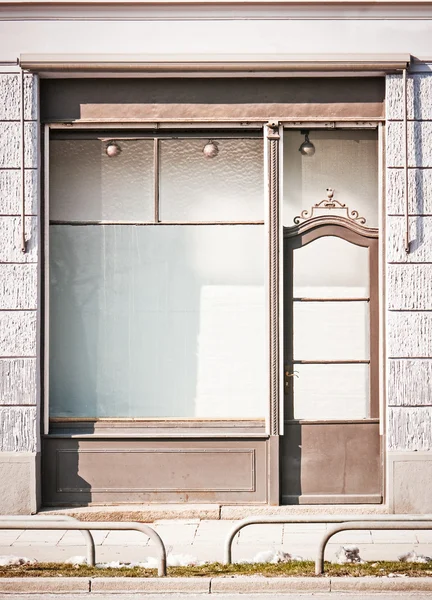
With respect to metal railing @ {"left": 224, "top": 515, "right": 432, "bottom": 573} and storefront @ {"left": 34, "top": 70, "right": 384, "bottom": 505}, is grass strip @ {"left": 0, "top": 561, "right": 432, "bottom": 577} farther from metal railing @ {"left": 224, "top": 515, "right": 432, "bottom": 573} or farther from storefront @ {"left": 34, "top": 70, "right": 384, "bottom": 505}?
storefront @ {"left": 34, "top": 70, "right": 384, "bottom": 505}

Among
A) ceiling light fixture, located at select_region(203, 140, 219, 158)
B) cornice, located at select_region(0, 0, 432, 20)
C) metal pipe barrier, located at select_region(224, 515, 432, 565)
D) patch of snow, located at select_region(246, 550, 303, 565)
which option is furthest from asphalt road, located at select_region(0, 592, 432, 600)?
cornice, located at select_region(0, 0, 432, 20)

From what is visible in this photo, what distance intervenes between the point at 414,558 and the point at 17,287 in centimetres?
506

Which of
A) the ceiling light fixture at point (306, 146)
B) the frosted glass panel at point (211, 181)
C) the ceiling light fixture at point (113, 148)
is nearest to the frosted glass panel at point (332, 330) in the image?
the frosted glass panel at point (211, 181)

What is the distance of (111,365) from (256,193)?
2.54 meters

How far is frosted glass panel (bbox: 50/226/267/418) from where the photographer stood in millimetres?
11344

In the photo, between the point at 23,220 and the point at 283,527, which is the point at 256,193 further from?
the point at 283,527

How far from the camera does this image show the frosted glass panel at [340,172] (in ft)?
37.3

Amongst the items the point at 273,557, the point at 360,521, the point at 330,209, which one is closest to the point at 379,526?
the point at 360,521

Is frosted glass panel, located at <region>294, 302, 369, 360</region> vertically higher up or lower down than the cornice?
lower down

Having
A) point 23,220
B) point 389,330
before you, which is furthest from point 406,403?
point 23,220

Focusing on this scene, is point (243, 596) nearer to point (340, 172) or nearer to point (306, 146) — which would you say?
point (340, 172)

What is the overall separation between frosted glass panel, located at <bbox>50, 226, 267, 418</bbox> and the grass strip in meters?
2.91

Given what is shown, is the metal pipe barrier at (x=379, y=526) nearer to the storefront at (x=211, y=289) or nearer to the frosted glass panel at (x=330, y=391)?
the storefront at (x=211, y=289)

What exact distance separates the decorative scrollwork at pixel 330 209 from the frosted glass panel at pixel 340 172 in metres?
0.04
